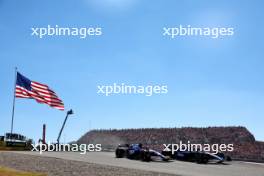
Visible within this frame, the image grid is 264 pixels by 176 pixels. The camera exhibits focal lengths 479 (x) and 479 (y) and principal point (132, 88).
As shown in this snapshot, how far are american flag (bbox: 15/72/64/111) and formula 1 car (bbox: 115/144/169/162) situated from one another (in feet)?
32.1

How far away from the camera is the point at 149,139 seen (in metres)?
67.6

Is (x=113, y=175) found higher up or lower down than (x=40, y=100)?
lower down

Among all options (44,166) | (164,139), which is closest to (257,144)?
(164,139)

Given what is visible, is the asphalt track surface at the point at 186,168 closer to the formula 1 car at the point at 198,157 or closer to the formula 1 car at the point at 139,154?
the formula 1 car at the point at 139,154

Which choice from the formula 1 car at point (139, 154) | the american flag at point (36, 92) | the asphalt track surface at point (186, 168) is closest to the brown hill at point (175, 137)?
the american flag at point (36, 92)

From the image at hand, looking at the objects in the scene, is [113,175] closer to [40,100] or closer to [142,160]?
[142,160]

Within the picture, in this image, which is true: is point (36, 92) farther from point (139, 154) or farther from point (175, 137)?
point (175, 137)

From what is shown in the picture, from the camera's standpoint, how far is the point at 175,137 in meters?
65.4

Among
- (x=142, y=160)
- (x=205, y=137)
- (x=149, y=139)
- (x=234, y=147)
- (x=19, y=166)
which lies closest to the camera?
(x=19, y=166)

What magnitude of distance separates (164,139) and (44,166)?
42072mm

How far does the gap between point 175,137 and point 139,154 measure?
106 feet

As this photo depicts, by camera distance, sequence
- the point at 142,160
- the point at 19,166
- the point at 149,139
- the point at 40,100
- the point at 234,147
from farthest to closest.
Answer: the point at 149,139 < the point at 234,147 < the point at 40,100 < the point at 142,160 < the point at 19,166

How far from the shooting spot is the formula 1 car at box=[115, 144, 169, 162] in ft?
108

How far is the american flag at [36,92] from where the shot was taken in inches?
1654
